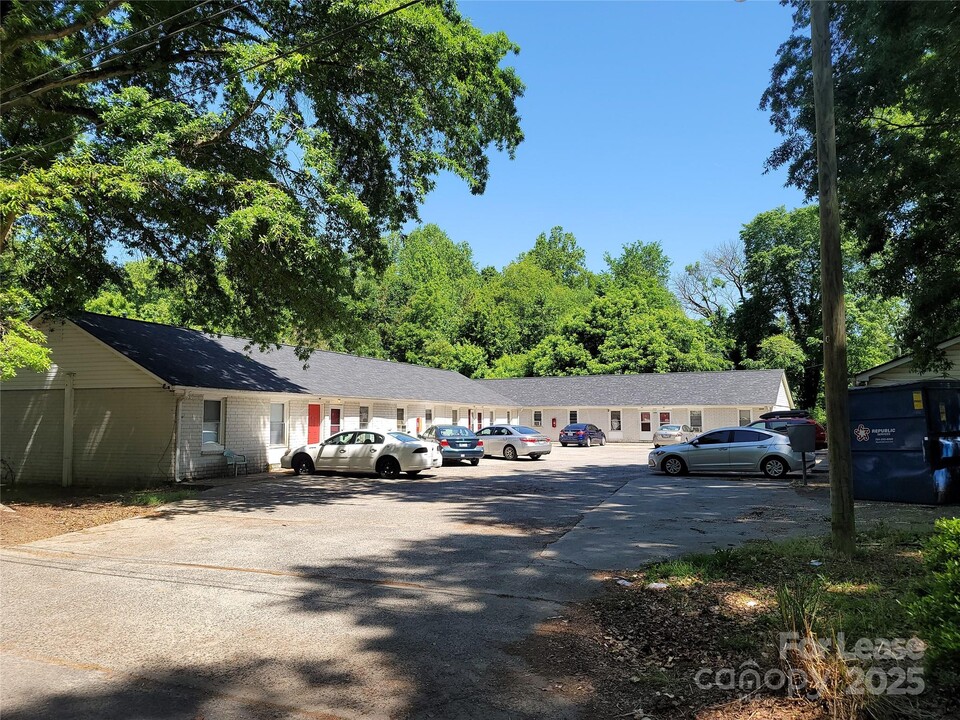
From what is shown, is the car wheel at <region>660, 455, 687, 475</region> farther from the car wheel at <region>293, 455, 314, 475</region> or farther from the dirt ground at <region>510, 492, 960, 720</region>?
the dirt ground at <region>510, 492, 960, 720</region>

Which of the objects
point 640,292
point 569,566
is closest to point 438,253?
point 640,292

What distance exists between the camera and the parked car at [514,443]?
93.1ft

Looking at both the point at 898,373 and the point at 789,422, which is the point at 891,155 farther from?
the point at 789,422

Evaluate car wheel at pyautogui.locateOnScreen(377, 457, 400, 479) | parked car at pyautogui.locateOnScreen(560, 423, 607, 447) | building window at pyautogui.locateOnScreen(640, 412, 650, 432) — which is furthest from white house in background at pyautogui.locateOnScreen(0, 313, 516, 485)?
building window at pyautogui.locateOnScreen(640, 412, 650, 432)


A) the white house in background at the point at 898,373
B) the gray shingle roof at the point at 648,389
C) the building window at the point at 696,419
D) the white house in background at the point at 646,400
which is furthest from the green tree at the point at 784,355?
the white house in background at the point at 898,373

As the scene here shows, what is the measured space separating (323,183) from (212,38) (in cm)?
561

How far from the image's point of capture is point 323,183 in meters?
11.8

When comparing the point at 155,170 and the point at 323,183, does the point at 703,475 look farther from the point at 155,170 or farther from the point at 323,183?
the point at 155,170

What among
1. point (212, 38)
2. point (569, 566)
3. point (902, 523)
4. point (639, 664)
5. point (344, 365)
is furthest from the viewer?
point (344, 365)

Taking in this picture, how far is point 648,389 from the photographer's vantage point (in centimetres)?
4625

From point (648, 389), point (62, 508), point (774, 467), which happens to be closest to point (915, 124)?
point (774, 467)

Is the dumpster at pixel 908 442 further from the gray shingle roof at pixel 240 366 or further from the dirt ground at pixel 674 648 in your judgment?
the gray shingle roof at pixel 240 366

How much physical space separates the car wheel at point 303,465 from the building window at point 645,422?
30.0 m

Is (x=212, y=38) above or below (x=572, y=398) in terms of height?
above
